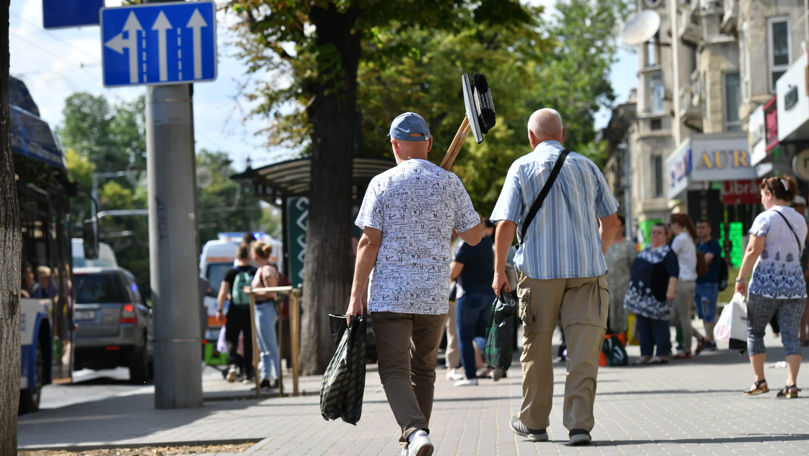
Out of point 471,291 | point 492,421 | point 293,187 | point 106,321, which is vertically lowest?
point 492,421

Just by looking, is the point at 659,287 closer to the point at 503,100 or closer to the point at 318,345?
the point at 318,345

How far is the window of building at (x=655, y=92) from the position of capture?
58.8 meters

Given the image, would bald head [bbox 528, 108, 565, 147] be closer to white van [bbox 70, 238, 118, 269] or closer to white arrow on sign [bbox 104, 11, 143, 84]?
white arrow on sign [bbox 104, 11, 143, 84]

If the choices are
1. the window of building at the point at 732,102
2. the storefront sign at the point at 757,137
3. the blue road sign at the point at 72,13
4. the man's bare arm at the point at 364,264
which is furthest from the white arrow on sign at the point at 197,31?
the window of building at the point at 732,102

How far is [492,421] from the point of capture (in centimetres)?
943

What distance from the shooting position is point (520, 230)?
311 inches

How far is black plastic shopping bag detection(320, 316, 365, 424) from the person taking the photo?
266 inches

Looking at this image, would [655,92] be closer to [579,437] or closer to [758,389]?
[758,389]

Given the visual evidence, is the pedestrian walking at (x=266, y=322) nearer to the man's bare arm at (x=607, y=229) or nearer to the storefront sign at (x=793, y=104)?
the man's bare arm at (x=607, y=229)

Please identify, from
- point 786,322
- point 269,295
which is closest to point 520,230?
point 786,322

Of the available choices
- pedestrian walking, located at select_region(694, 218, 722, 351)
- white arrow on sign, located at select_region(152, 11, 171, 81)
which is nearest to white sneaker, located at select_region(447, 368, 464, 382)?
white arrow on sign, located at select_region(152, 11, 171, 81)

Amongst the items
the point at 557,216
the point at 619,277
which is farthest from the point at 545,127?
the point at 619,277

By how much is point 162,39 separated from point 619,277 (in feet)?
22.6

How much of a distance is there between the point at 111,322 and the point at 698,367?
30.5 ft
